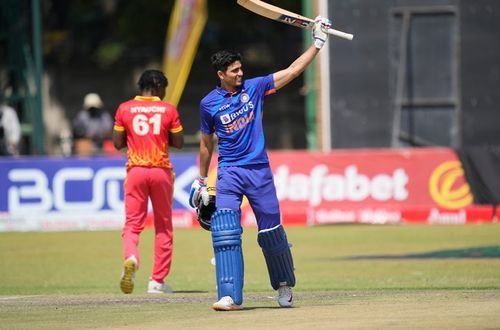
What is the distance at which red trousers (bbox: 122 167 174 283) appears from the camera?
41.8 feet

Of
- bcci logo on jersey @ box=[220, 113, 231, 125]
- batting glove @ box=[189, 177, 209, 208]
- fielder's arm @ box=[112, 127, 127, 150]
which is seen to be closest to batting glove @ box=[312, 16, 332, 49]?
bcci logo on jersey @ box=[220, 113, 231, 125]

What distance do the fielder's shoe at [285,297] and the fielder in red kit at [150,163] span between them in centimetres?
256

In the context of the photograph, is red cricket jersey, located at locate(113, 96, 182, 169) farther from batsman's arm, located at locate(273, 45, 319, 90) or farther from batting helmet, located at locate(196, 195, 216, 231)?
batsman's arm, located at locate(273, 45, 319, 90)

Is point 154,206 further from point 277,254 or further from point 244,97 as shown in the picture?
point 244,97

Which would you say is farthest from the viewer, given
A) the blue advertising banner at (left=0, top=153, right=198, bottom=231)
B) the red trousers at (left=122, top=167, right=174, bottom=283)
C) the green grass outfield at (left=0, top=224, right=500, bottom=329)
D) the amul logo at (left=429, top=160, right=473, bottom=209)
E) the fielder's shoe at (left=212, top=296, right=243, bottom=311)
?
the blue advertising banner at (left=0, top=153, right=198, bottom=231)

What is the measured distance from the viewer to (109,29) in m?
47.6

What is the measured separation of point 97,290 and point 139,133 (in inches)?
78.4

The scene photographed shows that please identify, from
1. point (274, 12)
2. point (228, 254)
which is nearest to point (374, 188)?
point (274, 12)

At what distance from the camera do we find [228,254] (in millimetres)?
10359

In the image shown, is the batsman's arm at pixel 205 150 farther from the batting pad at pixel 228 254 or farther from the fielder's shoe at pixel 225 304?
the fielder's shoe at pixel 225 304

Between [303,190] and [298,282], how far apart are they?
8.21 meters

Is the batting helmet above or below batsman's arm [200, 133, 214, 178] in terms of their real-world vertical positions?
below

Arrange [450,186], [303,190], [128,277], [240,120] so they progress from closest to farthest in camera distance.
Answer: [240,120] < [128,277] < [450,186] < [303,190]

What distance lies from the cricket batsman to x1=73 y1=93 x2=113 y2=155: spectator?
16747 millimetres
